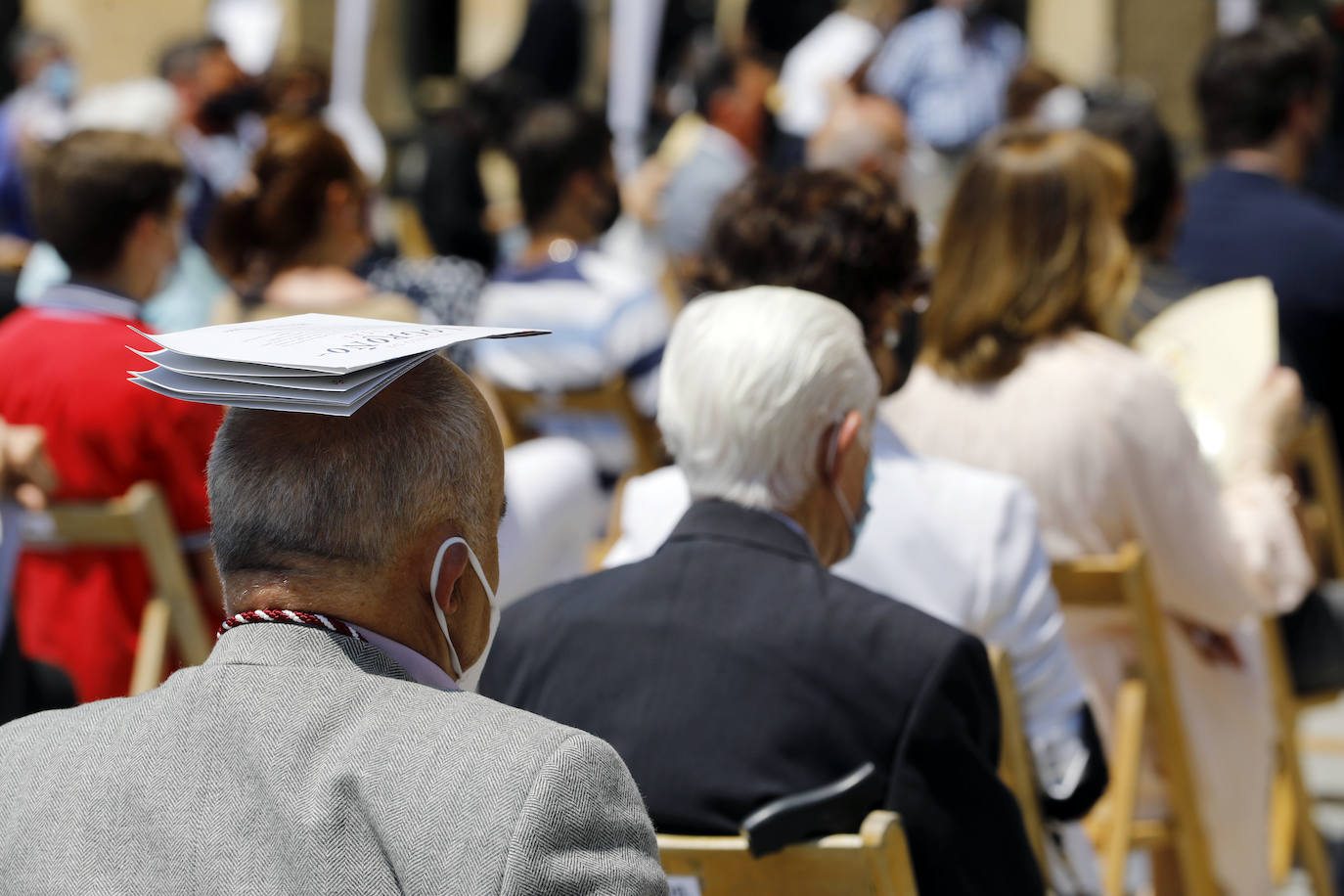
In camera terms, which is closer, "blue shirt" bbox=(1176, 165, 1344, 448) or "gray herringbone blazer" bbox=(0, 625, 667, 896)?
"gray herringbone blazer" bbox=(0, 625, 667, 896)

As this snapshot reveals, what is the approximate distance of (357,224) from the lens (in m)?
4.67

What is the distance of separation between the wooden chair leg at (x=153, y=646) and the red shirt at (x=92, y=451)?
15 centimetres

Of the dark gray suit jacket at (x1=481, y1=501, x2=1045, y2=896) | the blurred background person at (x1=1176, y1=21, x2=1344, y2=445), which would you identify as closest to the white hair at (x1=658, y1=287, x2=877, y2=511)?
the dark gray suit jacket at (x1=481, y1=501, x2=1045, y2=896)

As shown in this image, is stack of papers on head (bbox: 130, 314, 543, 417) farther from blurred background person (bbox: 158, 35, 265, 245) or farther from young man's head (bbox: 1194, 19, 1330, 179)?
blurred background person (bbox: 158, 35, 265, 245)

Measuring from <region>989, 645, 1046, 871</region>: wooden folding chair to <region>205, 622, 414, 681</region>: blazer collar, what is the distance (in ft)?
3.65

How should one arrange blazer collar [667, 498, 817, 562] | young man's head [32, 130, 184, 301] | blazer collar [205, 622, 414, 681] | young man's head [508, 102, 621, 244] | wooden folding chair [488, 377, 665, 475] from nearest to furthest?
blazer collar [205, 622, 414, 681] < blazer collar [667, 498, 817, 562] < young man's head [32, 130, 184, 301] < wooden folding chair [488, 377, 665, 475] < young man's head [508, 102, 621, 244]

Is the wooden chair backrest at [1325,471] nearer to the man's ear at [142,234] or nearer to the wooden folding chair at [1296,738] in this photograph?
the wooden folding chair at [1296,738]

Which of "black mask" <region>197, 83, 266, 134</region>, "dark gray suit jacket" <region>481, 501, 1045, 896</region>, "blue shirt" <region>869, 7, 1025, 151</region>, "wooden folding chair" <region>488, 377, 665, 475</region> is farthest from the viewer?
"blue shirt" <region>869, 7, 1025, 151</region>

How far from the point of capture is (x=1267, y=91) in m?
4.88

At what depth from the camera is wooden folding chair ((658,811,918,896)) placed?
187 centimetres

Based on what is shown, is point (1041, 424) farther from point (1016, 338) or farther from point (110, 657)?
point (110, 657)

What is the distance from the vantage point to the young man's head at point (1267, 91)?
4879mm

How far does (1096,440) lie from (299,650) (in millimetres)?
2015

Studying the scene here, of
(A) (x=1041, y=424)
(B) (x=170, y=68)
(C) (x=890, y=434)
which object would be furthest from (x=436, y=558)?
(B) (x=170, y=68)
